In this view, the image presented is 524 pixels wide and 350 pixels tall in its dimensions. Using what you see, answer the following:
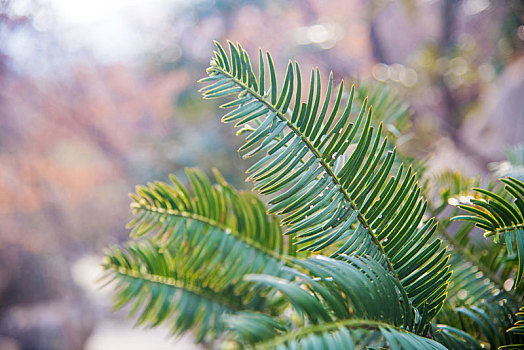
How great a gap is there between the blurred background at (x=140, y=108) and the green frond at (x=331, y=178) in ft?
5.95

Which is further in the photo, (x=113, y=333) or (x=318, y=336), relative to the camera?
(x=113, y=333)

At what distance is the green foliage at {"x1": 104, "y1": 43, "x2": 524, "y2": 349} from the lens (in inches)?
12.9

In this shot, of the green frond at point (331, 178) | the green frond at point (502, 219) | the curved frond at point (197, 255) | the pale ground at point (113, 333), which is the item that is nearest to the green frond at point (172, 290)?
the curved frond at point (197, 255)

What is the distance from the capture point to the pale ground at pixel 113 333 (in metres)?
2.54

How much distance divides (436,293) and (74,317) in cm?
289

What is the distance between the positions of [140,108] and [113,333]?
7.66 feet

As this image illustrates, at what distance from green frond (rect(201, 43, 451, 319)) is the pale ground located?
2076mm

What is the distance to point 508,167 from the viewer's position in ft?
2.34

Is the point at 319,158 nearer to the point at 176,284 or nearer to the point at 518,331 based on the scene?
the point at 518,331

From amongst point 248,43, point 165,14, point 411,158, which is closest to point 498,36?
point 248,43

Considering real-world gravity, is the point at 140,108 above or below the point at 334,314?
above

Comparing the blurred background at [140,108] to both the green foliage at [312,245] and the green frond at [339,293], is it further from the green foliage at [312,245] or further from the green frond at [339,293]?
the green frond at [339,293]

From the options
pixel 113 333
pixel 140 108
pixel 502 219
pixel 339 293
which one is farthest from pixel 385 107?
pixel 140 108

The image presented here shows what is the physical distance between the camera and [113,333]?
288cm
